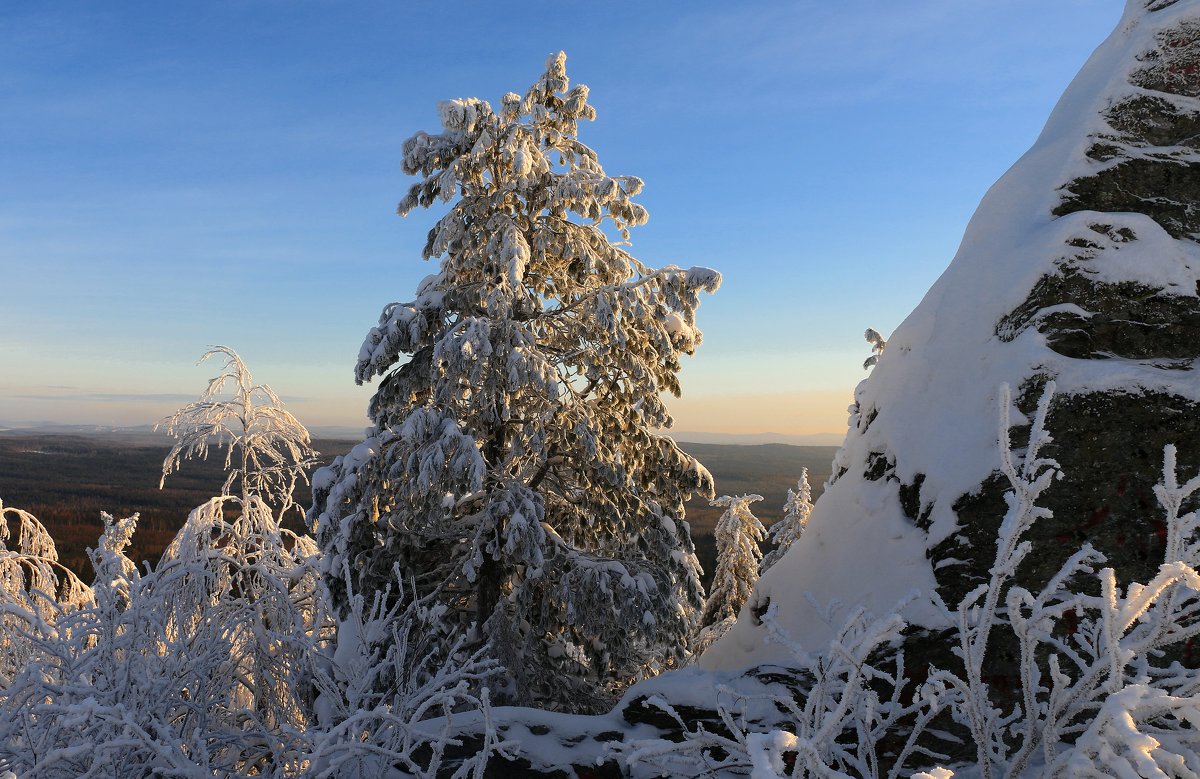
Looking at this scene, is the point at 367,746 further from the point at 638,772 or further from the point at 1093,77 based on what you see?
the point at 1093,77

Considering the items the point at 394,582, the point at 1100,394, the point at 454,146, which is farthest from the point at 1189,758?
the point at 454,146

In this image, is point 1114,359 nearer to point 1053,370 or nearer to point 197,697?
point 1053,370

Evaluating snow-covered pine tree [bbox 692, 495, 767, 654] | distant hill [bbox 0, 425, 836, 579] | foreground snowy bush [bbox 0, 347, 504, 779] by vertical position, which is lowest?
distant hill [bbox 0, 425, 836, 579]

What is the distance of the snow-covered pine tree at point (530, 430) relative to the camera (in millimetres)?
9969

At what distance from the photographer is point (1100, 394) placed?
5.07 meters

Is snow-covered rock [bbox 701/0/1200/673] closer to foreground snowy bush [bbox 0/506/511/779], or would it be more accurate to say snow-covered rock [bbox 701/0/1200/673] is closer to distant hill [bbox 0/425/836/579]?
foreground snowy bush [bbox 0/506/511/779]

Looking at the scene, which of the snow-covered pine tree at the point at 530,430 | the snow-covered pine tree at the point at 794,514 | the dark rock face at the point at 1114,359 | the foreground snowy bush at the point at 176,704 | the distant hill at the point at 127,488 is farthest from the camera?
the distant hill at the point at 127,488

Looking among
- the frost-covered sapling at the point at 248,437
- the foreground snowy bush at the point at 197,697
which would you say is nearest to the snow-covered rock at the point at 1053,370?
the foreground snowy bush at the point at 197,697

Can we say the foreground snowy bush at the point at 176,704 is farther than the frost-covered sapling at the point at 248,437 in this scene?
No

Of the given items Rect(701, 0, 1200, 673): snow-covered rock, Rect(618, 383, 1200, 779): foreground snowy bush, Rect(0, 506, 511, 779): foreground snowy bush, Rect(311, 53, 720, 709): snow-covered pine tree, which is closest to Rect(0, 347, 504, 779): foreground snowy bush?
Rect(0, 506, 511, 779): foreground snowy bush

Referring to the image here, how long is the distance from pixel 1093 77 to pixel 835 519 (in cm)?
477

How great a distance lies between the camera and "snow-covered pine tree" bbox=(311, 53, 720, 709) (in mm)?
9969

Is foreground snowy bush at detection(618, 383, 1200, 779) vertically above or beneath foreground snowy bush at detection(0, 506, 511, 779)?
above

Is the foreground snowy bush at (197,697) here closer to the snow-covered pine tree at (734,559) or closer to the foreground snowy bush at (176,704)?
the foreground snowy bush at (176,704)
